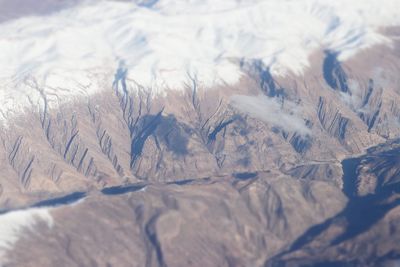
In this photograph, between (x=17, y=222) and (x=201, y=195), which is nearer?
(x=17, y=222)

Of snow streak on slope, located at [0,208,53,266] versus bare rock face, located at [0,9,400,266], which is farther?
bare rock face, located at [0,9,400,266]

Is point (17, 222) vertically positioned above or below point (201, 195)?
above

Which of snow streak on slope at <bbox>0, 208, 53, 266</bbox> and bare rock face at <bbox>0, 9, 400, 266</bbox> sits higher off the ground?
snow streak on slope at <bbox>0, 208, 53, 266</bbox>

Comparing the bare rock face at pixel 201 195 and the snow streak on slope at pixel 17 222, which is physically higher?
the snow streak on slope at pixel 17 222

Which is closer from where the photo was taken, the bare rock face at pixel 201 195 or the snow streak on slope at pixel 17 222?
the snow streak on slope at pixel 17 222
